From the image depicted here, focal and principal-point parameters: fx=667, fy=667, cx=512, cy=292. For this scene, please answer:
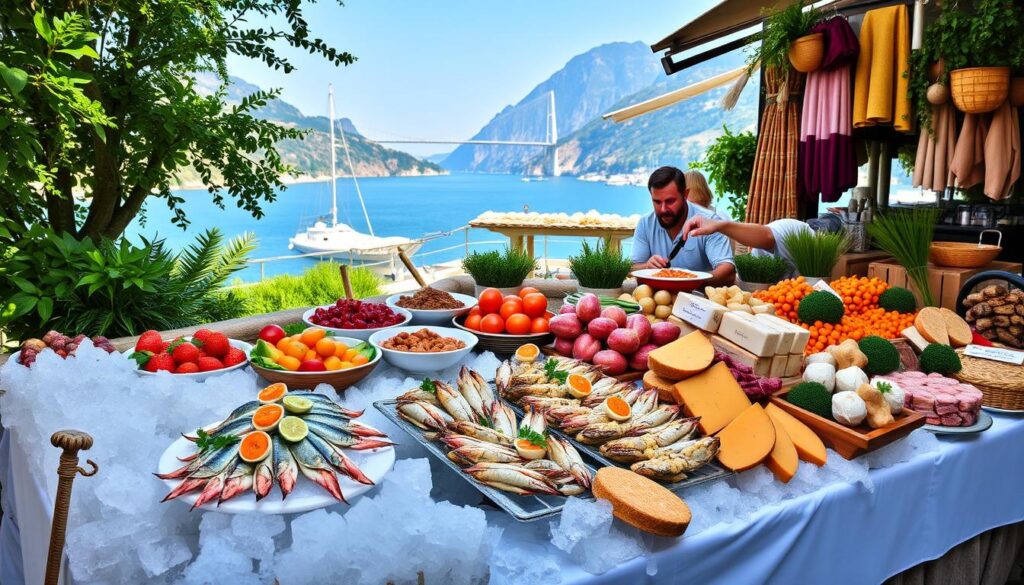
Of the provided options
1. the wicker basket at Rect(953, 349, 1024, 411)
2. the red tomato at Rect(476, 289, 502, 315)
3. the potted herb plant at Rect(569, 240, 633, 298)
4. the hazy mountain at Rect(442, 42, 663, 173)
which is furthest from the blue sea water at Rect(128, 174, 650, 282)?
the wicker basket at Rect(953, 349, 1024, 411)

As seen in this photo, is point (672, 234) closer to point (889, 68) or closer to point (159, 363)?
point (889, 68)

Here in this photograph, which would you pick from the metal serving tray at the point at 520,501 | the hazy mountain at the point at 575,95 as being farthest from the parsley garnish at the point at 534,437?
the hazy mountain at the point at 575,95

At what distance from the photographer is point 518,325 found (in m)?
2.27

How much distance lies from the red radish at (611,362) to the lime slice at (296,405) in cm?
92

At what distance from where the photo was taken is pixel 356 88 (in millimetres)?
133125

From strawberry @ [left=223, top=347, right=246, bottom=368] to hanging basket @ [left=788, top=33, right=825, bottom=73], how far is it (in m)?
4.18

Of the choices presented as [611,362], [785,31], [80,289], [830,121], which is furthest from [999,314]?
[80,289]

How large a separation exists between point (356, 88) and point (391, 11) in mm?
45288

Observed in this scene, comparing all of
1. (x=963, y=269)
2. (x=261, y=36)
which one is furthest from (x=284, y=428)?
(x=261, y=36)

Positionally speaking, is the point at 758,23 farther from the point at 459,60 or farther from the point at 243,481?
the point at 459,60

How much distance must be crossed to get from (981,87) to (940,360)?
252 cm

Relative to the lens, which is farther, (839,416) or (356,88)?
(356,88)

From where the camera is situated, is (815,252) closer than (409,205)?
Yes

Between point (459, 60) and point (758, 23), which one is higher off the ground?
point (459, 60)
